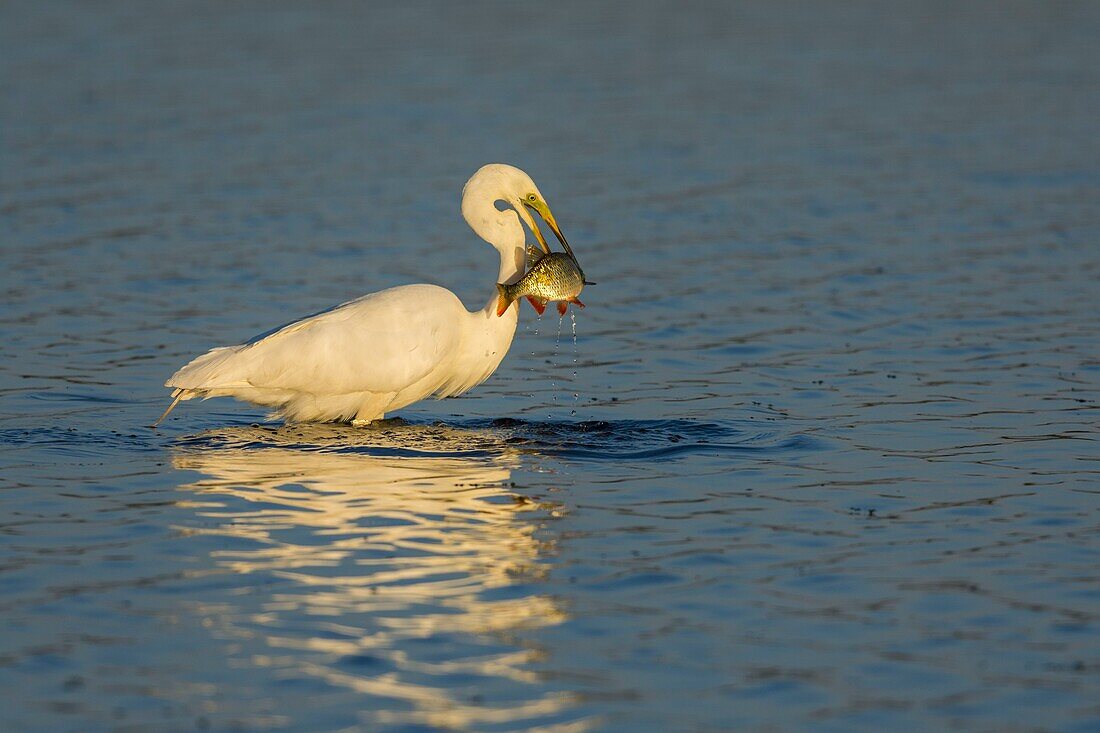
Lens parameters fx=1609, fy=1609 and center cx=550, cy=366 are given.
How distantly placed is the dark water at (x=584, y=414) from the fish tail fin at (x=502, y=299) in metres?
0.78

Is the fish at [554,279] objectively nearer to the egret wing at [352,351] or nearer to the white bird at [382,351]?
the white bird at [382,351]

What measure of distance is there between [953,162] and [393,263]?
291 inches

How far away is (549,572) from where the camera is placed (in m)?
7.86

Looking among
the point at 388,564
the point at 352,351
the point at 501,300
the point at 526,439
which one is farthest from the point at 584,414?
the point at 388,564

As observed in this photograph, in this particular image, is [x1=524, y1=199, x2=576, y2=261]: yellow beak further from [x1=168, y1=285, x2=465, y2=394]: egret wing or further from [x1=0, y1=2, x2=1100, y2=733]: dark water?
[x1=0, y1=2, x2=1100, y2=733]: dark water

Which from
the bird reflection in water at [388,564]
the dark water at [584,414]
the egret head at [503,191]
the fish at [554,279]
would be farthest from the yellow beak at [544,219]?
the bird reflection in water at [388,564]

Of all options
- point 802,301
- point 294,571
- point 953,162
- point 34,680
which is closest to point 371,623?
point 294,571

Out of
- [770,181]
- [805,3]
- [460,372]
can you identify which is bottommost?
[460,372]

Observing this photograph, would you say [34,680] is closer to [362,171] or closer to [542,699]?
[542,699]

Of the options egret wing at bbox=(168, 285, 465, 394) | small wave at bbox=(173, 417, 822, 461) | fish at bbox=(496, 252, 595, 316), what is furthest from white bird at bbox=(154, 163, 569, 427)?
fish at bbox=(496, 252, 595, 316)

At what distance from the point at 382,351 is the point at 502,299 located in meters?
0.88

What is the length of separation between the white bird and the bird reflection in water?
0.27 m

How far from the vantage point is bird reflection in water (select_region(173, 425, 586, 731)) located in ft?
21.2

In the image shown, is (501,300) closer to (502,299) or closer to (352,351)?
(502,299)
